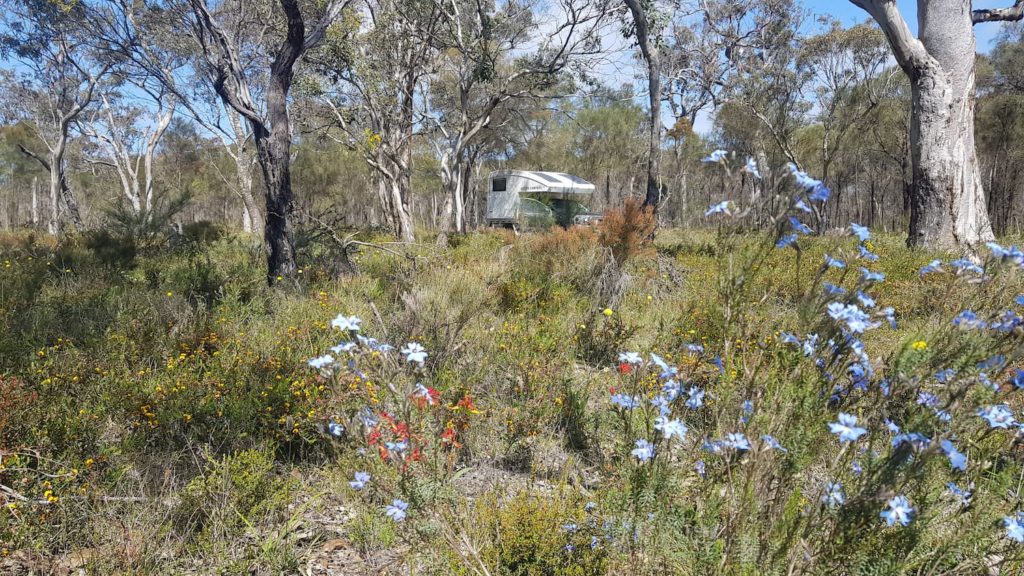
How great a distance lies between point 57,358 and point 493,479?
288 centimetres

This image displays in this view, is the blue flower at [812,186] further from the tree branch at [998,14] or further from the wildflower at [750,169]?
the tree branch at [998,14]

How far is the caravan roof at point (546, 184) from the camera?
64.5 feet

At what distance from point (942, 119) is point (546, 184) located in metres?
14.2

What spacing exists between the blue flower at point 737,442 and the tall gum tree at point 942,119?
6.71m

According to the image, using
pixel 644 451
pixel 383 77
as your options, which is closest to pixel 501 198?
pixel 383 77

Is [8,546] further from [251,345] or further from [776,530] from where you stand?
[776,530]

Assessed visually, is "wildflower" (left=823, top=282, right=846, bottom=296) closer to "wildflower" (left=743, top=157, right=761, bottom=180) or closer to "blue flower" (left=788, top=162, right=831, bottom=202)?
"blue flower" (left=788, top=162, right=831, bottom=202)

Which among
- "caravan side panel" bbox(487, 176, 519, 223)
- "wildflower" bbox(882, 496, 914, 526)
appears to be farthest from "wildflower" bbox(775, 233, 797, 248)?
"caravan side panel" bbox(487, 176, 519, 223)

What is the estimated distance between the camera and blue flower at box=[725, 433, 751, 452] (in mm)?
1270

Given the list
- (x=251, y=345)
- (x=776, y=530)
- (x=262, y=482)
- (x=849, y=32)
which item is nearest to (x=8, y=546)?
(x=262, y=482)

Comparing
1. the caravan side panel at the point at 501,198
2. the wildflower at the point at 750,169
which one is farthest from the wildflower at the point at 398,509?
the caravan side panel at the point at 501,198

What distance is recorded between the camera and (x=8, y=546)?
1.93 meters

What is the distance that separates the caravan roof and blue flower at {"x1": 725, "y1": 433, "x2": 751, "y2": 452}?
59.7 feet

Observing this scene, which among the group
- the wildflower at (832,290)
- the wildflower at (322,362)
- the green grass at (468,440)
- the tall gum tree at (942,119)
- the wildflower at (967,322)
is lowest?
the green grass at (468,440)
